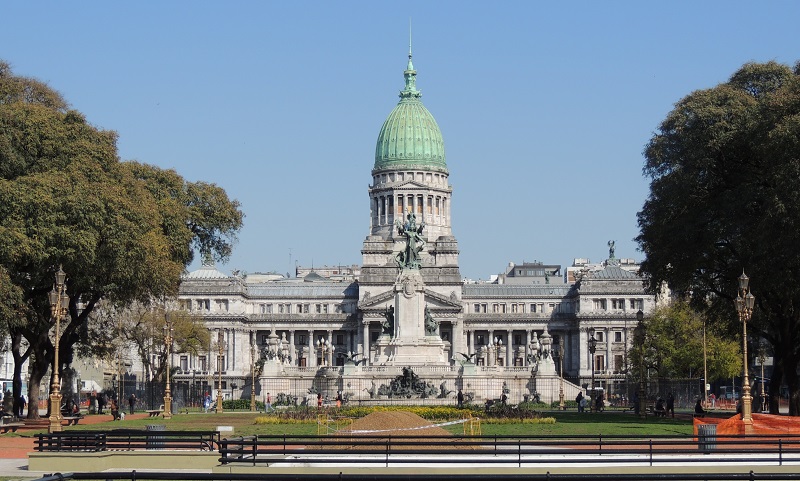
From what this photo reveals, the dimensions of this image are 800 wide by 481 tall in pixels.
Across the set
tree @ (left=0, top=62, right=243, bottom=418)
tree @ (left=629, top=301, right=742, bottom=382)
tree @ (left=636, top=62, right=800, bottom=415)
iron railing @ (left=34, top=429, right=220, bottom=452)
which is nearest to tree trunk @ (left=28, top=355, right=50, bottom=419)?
tree @ (left=0, top=62, right=243, bottom=418)

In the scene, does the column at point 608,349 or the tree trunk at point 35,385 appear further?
the column at point 608,349

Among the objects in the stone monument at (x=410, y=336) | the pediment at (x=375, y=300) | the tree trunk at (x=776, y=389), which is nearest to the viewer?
the tree trunk at (x=776, y=389)

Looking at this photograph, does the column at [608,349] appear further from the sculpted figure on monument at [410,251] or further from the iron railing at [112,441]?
the iron railing at [112,441]

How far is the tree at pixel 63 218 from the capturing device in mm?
63062

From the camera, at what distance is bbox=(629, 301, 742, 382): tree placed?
129375 mm

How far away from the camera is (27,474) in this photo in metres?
37.0

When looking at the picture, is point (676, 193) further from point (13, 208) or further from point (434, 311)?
point (434, 311)

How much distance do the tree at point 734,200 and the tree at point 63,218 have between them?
89.0 feet

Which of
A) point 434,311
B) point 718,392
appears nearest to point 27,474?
point 718,392

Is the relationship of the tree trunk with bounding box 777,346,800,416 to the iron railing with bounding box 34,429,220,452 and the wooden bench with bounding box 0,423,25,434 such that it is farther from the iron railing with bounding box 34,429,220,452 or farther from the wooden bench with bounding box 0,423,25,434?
the iron railing with bounding box 34,429,220,452

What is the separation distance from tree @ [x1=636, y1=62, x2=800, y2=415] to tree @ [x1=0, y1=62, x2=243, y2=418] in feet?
89.0

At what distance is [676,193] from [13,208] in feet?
107

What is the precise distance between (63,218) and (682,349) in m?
80.0

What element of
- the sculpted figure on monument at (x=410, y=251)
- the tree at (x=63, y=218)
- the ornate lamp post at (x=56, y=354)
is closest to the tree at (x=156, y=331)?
the sculpted figure on monument at (x=410, y=251)
